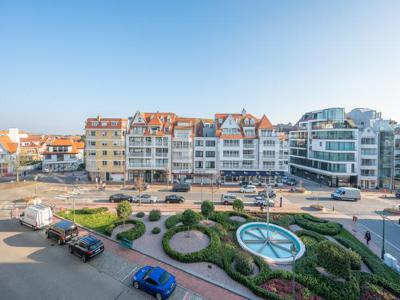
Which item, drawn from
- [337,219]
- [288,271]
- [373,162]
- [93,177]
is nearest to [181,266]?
[288,271]

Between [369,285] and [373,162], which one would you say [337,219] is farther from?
[373,162]

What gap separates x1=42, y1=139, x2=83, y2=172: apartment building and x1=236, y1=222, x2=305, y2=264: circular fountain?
6848cm

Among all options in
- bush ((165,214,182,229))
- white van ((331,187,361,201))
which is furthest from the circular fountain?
white van ((331,187,361,201))

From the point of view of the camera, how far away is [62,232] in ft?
63.7

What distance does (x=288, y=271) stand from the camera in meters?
15.5

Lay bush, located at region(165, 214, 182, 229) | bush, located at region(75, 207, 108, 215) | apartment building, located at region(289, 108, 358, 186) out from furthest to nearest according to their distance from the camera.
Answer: apartment building, located at region(289, 108, 358, 186) < bush, located at region(75, 207, 108, 215) < bush, located at region(165, 214, 182, 229)

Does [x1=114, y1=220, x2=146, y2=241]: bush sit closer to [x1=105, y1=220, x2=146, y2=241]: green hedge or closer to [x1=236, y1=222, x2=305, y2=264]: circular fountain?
[x1=105, y1=220, x2=146, y2=241]: green hedge

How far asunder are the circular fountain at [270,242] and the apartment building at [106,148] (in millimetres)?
39704

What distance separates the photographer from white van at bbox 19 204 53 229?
72.5 ft

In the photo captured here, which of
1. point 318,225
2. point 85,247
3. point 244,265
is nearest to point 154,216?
point 85,247

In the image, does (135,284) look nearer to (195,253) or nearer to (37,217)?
(195,253)

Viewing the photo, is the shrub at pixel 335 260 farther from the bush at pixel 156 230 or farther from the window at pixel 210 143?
the window at pixel 210 143

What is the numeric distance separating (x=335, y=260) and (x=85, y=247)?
19545 mm

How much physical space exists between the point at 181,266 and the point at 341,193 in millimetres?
38248
